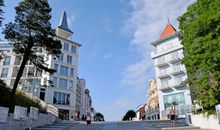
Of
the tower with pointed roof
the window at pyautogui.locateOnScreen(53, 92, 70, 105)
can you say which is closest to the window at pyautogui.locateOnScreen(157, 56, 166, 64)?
the window at pyautogui.locateOnScreen(53, 92, 70, 105)

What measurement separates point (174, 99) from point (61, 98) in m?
22.8

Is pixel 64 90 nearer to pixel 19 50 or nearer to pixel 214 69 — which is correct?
pixel 19 50

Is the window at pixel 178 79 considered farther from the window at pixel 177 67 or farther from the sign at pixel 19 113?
the sign at pixel 19 113

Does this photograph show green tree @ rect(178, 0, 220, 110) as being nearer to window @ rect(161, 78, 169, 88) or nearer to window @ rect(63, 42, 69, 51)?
→ window @ rect(161, 78, 169, 88)

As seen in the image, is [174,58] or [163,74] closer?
[174,58]

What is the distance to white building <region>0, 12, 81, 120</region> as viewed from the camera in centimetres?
4431

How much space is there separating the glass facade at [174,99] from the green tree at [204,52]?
2422 cm

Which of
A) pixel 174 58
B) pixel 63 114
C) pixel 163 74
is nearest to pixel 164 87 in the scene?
pixel 163 74

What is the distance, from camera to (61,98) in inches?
1796

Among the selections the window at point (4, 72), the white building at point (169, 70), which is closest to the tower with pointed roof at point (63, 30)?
the window at point (4, 72)

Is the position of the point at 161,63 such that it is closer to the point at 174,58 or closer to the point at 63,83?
the point at 174,58

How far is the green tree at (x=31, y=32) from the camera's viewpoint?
1972 cm

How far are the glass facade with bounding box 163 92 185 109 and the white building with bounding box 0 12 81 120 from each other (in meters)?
19.4

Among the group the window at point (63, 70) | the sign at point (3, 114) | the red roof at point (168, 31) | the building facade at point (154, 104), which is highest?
the red roof at point (168, 31)
